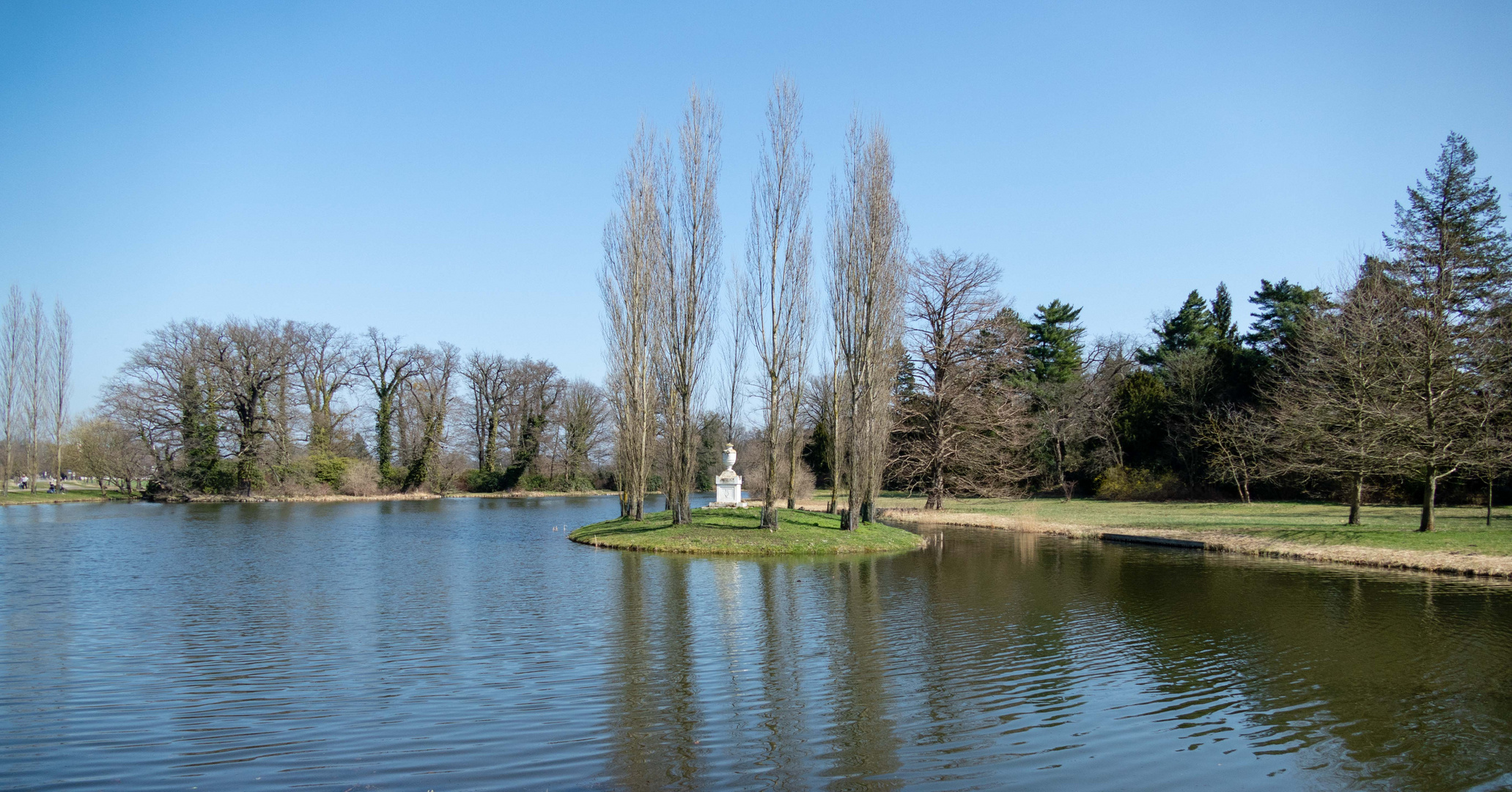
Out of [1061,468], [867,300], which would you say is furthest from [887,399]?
[1061,468]

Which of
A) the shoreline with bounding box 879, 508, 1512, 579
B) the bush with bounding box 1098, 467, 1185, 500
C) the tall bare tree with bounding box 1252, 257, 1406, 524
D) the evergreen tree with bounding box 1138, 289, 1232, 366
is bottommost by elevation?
the shoreline with bounding box 879, 508, 1512, 579

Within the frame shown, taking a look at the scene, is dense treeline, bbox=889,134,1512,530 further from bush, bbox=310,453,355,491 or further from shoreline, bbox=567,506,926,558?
bush, bbox=310,453,355,491

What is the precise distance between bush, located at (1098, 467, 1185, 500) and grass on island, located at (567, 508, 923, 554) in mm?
23234

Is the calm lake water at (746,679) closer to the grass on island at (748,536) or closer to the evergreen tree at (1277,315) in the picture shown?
the grass on island at (748,536)

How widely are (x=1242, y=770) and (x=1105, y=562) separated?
1501 centimetres

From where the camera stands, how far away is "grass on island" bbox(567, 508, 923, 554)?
70.2ft

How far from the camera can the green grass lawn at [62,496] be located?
44.5 m

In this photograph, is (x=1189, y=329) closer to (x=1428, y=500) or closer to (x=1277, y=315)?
(x=1277, y=315)

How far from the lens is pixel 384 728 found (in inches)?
273

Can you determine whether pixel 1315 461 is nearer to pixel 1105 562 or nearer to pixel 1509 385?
pixel 1509 385

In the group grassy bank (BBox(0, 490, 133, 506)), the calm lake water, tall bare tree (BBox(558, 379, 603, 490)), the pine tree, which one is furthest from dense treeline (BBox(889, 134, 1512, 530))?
grassy bank (BBox(0, 490, 133, 506))

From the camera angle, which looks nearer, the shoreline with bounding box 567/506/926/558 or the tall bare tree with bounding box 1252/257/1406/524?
the shoreline with bounding box 567/506/926/558

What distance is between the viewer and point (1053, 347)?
50656mm

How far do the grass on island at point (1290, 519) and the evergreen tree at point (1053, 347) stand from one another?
8.95m
